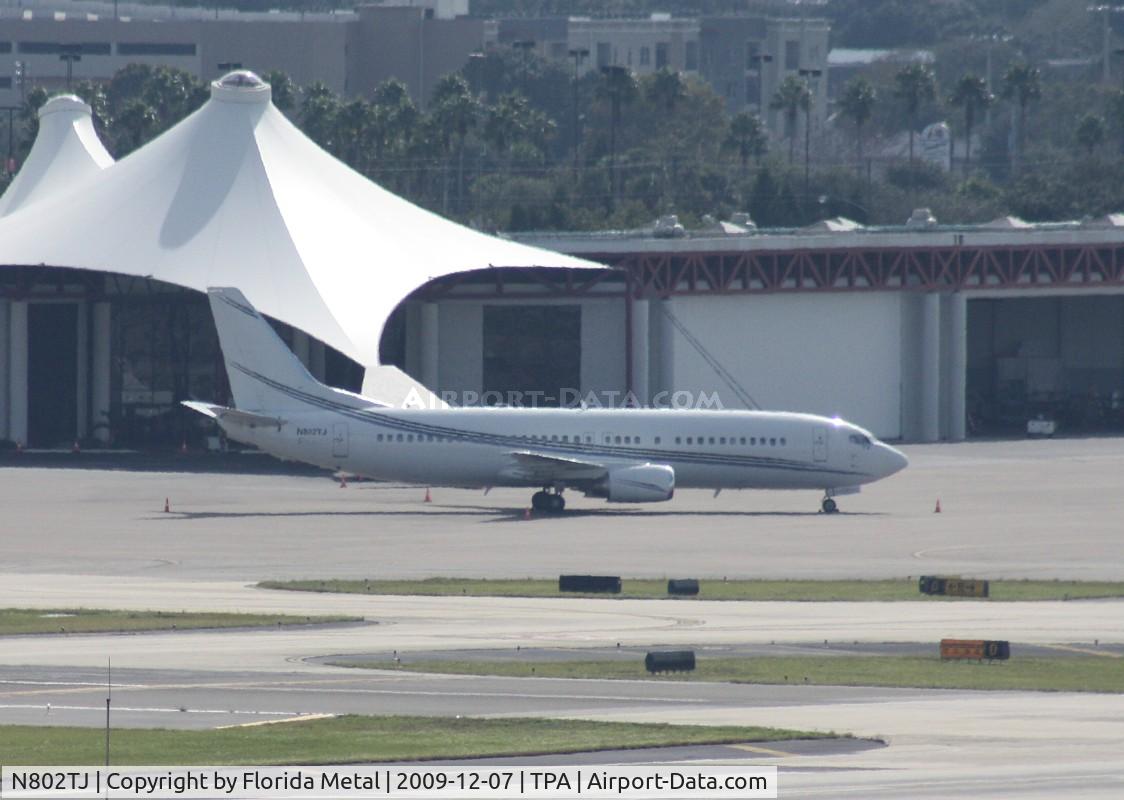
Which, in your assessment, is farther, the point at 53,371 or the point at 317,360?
the point at 53,371

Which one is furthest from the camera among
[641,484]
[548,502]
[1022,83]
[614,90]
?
[1022,83]

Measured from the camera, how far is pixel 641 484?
199ft

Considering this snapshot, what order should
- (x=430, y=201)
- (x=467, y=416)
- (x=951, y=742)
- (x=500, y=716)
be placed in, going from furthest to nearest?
1. (x=430, y=201)
2. (x=467, y=416)
3. (x=500, y=716)
4. (x=951, y=742)

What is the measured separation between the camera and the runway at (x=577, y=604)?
25656mm

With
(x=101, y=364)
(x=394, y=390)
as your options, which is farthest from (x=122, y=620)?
(x=101, y=364)

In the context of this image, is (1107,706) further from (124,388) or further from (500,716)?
(124,388)

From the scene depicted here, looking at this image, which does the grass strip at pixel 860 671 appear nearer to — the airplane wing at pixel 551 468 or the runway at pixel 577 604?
the runway at pixel 577 604

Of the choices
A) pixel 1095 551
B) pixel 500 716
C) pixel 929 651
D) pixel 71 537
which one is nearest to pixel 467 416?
pixel 71 537

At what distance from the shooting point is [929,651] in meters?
33.2

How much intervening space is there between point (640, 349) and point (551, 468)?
27.3m

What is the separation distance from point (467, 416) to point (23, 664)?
31.4 meters

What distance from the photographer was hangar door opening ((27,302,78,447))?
88.1 meters

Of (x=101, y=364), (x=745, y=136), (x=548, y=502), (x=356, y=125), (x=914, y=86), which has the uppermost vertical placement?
(x=914, y=86)

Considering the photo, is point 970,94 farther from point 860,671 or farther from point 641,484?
point 860,671
